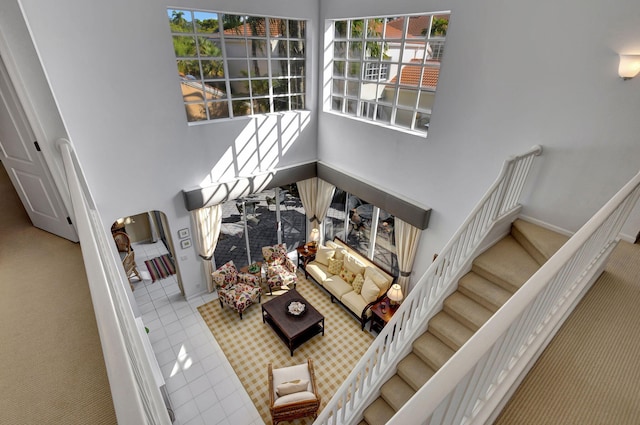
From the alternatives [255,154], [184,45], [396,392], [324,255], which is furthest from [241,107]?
[396,392]

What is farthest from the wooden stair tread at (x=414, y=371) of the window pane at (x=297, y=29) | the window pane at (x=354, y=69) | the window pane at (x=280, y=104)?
the window pane at (x=297, y=29)

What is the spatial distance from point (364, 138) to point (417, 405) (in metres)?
5.79

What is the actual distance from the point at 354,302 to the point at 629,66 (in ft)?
17.9

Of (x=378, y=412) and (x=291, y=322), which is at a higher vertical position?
(x=378, y=412)

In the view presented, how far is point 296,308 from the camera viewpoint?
629 cm

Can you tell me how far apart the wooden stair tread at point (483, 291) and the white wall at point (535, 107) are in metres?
1.57

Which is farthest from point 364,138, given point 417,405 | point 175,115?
point 417,405

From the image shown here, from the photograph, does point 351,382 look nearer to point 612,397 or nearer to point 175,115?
point 612,397

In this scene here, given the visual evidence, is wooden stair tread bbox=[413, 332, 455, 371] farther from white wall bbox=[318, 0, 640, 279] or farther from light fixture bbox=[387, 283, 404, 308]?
light fixture bbox=[387, 283, 404, 308]

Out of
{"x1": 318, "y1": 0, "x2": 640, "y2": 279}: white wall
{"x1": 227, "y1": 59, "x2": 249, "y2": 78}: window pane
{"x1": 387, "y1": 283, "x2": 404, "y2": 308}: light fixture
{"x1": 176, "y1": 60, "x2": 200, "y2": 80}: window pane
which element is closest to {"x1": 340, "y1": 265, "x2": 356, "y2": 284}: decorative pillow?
{"x1": 387, "y1": 283, "x2": 404, "y2": 308}: light fixture

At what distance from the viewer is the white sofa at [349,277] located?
6.59 metres

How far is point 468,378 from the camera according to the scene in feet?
4.46

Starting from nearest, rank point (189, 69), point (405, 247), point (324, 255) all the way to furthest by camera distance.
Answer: point (189, 69) < point (405, 247) < point (324, 255)

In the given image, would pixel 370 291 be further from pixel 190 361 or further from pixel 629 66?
pixel 629 66
